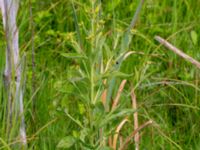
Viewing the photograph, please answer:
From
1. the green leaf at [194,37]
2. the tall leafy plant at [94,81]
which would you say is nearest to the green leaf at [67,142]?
the tall leafy plant at [94,81]

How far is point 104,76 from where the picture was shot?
224cm

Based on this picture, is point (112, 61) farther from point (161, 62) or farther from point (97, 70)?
point (161, 62)

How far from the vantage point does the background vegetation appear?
2.27 m

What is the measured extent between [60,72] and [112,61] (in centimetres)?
119

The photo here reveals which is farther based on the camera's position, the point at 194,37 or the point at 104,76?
the point at 194,37

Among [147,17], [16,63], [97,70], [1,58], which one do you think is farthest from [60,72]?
[97,70]

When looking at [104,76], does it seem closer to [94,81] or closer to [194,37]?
[94,81]

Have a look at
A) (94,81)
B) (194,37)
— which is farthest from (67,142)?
(194,37)

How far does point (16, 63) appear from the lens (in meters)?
2.47

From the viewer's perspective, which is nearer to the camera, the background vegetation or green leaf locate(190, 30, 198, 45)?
the background vegetation

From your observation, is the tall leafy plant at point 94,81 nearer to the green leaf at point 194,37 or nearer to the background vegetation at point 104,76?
the background vegetation at point 104,76

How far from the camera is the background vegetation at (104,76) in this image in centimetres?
227

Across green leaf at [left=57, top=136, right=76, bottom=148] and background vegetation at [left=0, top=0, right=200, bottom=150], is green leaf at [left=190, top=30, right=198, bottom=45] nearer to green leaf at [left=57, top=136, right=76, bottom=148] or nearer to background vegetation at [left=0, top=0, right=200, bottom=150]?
background vegetation at [left=0, top=0, right=200, bottom=150]

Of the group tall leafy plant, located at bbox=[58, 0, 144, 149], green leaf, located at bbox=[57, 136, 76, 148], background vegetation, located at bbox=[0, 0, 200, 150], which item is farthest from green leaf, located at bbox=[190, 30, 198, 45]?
green leaf, located at bbox=[57, 136, 76, 148]
